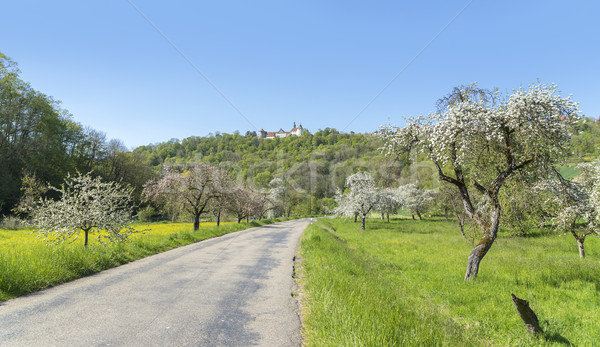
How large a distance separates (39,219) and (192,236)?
10.2 metres

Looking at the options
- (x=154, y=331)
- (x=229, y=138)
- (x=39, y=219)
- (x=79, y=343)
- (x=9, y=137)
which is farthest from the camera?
(x=229, y=138)

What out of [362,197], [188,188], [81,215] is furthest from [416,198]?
[81,215]

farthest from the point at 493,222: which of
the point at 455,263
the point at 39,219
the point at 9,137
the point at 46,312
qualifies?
the point at 9,137

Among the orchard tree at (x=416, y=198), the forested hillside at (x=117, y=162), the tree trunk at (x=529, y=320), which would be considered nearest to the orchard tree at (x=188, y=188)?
the forested hillside at (x=117, y=162)

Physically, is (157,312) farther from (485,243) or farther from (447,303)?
(485,243)

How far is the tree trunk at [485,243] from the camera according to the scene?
32.9ft

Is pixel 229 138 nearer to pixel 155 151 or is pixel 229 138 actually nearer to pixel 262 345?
pixel 155 151

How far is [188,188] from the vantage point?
2825 cm

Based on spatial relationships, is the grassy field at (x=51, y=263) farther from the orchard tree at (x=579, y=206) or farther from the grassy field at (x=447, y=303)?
the orchard tree at (x=579, y=206)

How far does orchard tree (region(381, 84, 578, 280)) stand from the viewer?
8.99 m

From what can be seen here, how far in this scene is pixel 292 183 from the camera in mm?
103500

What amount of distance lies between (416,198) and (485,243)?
53616 millimetres

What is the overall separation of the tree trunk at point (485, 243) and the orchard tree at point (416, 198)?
51099 millimetres

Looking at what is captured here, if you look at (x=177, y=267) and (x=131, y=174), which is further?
(x=131, y=174)
